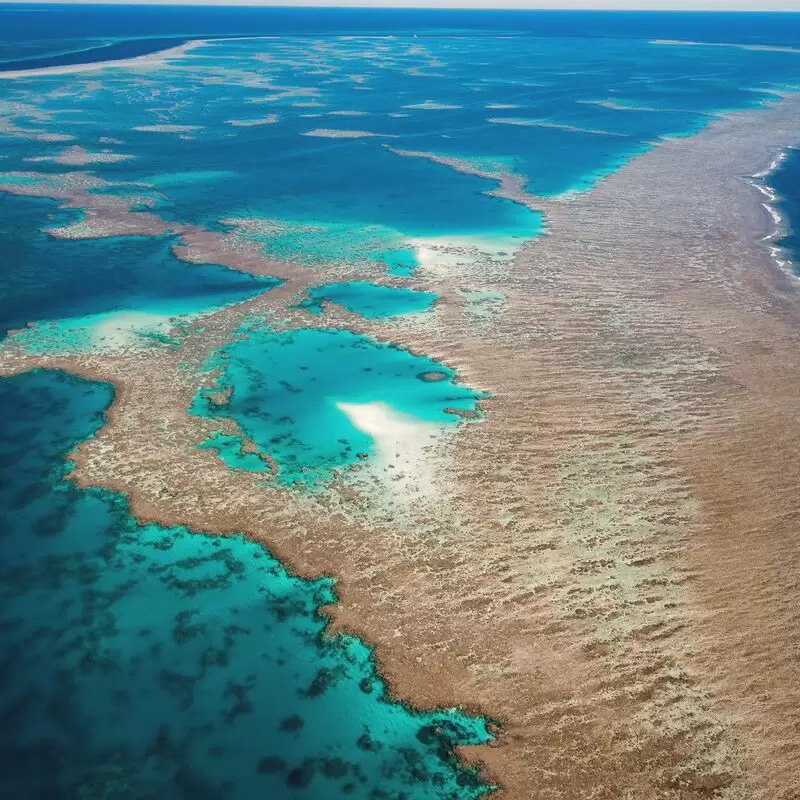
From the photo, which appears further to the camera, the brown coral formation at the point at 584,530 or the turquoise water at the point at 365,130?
the turquoise water at the point at 365,130

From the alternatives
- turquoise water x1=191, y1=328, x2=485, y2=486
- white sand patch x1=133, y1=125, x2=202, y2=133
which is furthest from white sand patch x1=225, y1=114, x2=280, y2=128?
turquoise water x1=191, y1=328, x2=485, y2=486

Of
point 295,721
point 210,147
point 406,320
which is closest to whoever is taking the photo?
point 295,721

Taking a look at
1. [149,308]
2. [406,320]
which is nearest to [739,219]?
[406,320]

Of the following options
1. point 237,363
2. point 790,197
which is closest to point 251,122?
point 790,197

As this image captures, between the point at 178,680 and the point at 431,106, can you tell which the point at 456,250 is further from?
the point at 431,106

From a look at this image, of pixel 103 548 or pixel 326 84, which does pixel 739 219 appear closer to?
A: pixel 103 548

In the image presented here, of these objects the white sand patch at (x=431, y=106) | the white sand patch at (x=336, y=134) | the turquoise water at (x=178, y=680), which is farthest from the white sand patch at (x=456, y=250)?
the white sand patch at (x=431, y=106)

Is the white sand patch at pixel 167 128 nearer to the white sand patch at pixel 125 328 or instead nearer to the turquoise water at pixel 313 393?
the white sand patch at pixel 125 328
